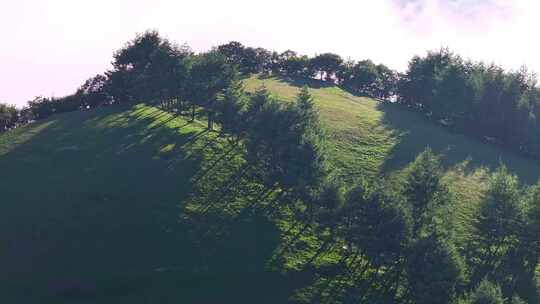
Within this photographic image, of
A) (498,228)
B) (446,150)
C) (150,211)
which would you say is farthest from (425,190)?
(446,150)

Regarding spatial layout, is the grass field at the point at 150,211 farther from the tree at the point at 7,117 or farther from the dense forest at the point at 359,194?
the tree at the point at 7,117

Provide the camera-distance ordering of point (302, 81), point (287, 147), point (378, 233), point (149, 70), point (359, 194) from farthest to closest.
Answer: point (302, 81) → point (149, 70) → point (287, 147) → point (359, 194) → point (378, 233)

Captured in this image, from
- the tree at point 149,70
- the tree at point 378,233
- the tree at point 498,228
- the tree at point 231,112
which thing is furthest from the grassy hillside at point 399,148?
the tree at point 149,70

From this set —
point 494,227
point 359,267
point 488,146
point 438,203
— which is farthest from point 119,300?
point 488,146

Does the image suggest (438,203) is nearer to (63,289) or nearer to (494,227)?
(494,227)

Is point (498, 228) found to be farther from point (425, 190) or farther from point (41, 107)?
point (41, 107)
